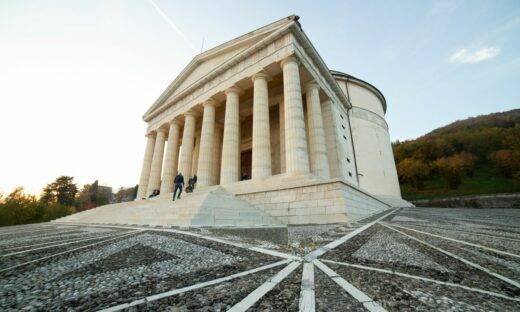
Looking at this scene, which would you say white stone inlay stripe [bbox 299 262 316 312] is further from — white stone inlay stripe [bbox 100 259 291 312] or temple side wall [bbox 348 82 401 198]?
temple side wall [bbox 348 82 401 198]

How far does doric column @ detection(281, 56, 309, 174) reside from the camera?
13875 millimetres

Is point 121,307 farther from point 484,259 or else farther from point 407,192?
point 407,192

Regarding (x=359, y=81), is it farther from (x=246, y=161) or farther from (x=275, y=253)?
(x=275, y=253)

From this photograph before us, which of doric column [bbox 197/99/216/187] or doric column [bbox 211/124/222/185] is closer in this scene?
doric column [bbox 197/99/216/187]

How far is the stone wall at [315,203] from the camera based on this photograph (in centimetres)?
1014

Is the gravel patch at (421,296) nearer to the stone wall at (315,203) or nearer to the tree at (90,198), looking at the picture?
the stone wall at (315,203)

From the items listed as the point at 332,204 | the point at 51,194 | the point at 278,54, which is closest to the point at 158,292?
the point at 332,204

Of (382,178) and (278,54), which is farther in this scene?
(382,178)

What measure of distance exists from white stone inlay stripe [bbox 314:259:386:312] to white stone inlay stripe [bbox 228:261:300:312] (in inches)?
16.6

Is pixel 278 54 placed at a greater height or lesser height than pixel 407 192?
greater

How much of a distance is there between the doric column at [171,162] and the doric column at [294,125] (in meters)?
13.9

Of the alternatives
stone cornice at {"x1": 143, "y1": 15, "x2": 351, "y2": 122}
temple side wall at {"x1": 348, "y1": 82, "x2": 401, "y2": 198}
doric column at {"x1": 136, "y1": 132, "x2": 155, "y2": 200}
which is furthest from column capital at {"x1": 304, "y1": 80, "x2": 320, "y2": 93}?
doric column at {"x1": 136, "y1": 132, "x2": 155, "y2": 200}

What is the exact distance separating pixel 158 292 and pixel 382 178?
1220 inches

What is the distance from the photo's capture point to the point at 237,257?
3428 millimetres
